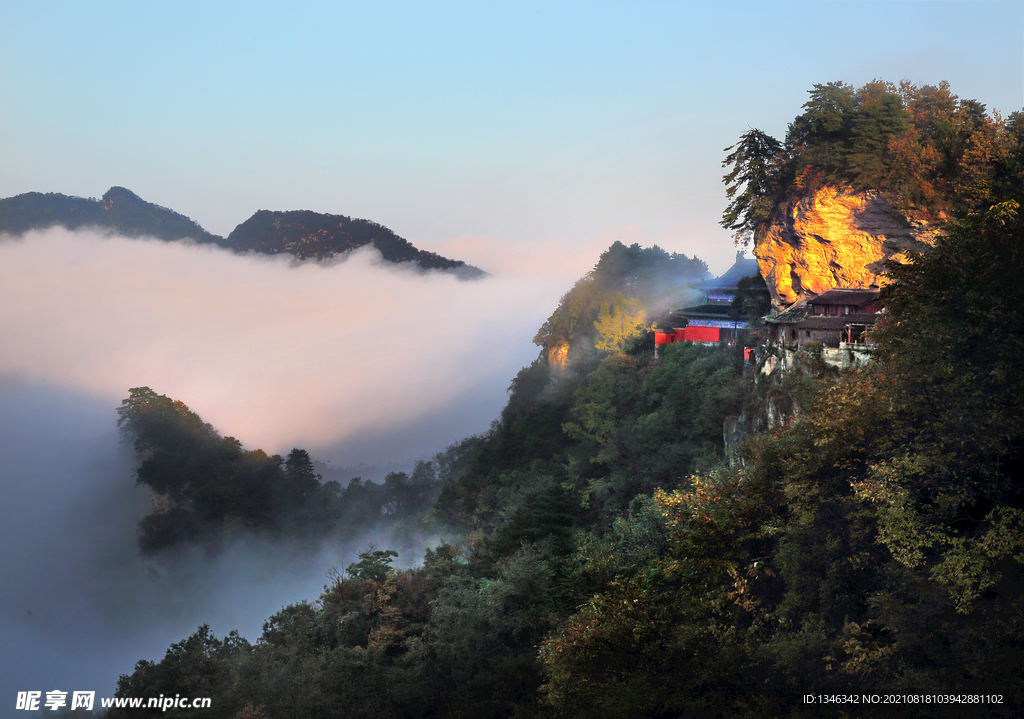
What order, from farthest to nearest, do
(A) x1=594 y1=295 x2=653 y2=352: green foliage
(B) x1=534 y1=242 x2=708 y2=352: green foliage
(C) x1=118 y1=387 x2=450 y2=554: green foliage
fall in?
1. (C) x1=118 y1=387 x2=450 y2=554: green foliage
2. (B) x1=534 y1=242 x2=708 y2=352: green foliage
3. (A) x1=594 y1=295 x2=653 y2=352: green foliage

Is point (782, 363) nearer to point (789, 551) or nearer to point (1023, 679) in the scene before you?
point (789, 551)

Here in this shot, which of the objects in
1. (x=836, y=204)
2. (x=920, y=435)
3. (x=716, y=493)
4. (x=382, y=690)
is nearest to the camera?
(x=920, y=435)

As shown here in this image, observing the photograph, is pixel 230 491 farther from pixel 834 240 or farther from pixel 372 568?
pixel 834 240

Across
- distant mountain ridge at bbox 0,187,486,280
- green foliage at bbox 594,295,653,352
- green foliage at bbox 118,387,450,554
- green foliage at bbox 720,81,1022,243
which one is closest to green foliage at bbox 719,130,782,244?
green foliage at bbox 720,81,1022,243

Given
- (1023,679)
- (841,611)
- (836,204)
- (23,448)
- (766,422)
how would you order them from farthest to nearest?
1. (23,448)
2. (836,204)
3. (766,422)
4. (841,611)
5. (1023,679)

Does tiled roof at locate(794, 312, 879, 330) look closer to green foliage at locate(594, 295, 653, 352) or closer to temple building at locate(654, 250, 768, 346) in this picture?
temple building at locate(654, 250, 768, 346)

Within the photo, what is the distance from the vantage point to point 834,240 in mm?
33531

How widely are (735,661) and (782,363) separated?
14.9 m

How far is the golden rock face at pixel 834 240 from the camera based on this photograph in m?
32.0

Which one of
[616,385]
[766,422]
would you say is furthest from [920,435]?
[616,385]

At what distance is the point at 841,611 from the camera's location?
13.7 meters

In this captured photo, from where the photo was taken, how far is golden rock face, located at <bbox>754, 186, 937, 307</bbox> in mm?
31969

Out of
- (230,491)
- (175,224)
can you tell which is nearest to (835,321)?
(230,491)

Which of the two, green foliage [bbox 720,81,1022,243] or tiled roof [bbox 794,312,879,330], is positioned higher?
green foliage [bbox 720,81,1022,243]
